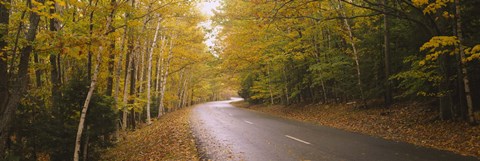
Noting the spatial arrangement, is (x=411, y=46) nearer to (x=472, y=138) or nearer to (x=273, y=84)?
(x=472, y=138)

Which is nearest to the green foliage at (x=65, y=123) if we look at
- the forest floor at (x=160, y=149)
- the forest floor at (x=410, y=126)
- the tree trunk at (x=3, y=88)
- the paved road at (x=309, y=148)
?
the forest floor at (x=160, y=149)

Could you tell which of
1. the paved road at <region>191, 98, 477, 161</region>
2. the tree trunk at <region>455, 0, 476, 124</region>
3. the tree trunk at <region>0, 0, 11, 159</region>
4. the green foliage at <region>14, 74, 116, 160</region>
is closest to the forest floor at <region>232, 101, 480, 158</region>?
the tree trunk at <region>455, 0, 476, 124</region>

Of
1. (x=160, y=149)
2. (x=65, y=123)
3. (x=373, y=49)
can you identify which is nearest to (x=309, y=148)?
(x=160, y=149)

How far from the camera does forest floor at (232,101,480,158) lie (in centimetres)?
915

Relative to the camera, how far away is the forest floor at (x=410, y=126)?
9.15 metres

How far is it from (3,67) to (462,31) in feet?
46.7

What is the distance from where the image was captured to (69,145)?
8.89 metres

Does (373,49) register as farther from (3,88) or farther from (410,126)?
(3,88)

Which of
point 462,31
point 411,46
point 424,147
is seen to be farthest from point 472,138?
point 411,46

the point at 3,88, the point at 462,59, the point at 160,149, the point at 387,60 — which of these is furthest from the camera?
the point at 387,60

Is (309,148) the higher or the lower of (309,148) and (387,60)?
the lower

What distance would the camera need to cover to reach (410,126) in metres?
12.0

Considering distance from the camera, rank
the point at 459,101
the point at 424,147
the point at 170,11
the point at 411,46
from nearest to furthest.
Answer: the point at 424,147, the point at 459,101, the point at 411,46, the point at 170,11

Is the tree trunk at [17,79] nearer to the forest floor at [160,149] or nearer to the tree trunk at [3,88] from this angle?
the tree trunk at [3,88]
